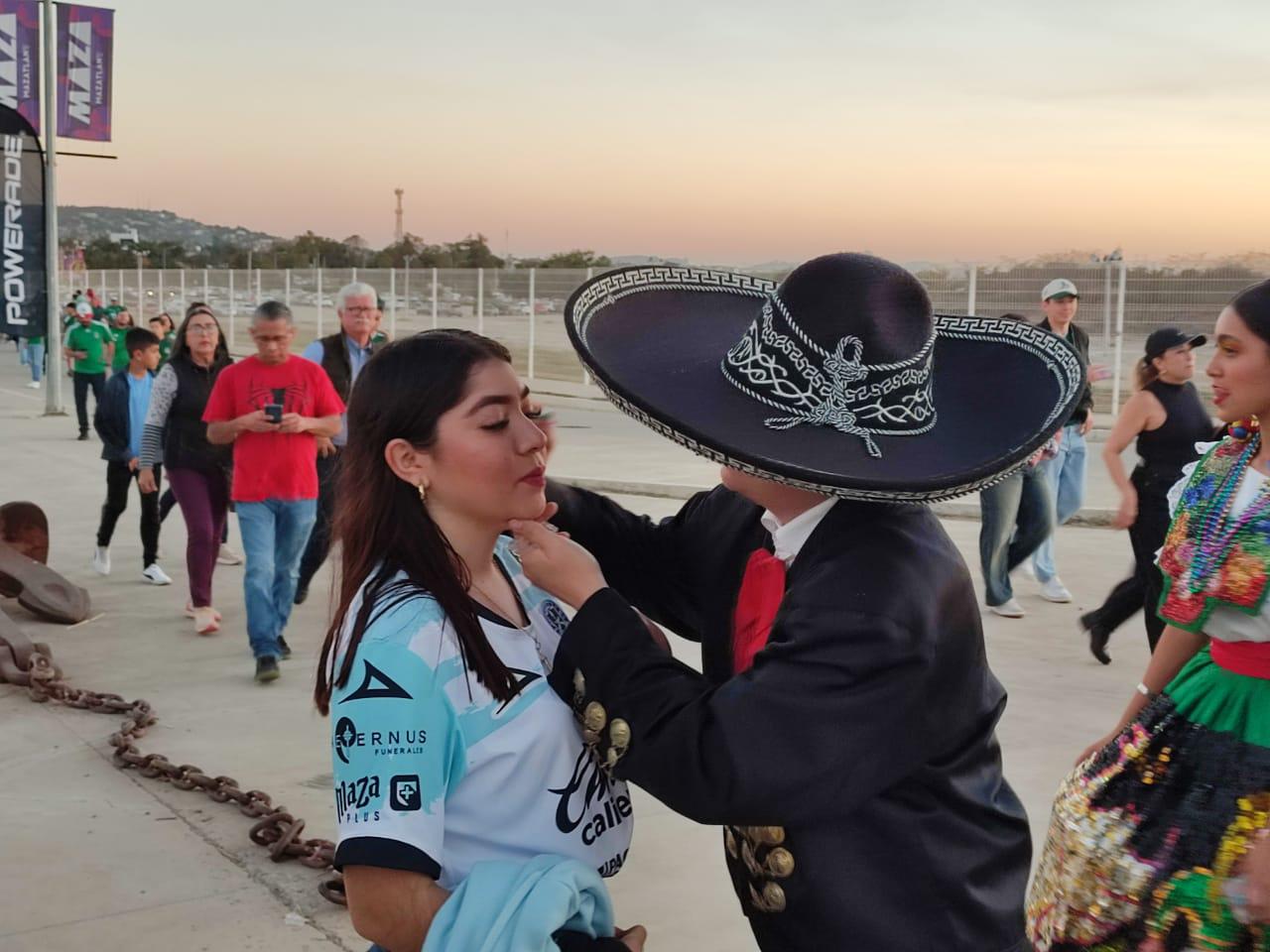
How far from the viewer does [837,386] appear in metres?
1.76

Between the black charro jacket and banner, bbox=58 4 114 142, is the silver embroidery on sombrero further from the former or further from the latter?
banner, bbox=58 4 114 142

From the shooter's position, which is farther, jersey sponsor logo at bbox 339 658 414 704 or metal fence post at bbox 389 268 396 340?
metal fence post at bbox 389 268 396 340

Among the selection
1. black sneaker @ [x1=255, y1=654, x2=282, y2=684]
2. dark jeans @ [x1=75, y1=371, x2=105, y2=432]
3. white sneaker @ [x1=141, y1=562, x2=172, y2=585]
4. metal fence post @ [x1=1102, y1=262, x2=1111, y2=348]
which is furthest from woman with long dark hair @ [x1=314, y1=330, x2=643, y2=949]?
metal fence post @ [x1=1102, y1=262, x2=1111, y2=348]

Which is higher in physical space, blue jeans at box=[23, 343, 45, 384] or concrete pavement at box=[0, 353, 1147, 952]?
blue jeans at box=[23, 343, 45, 384]

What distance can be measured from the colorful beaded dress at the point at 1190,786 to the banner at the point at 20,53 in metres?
21.7

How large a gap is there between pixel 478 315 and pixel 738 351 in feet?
89.2

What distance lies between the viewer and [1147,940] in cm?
236

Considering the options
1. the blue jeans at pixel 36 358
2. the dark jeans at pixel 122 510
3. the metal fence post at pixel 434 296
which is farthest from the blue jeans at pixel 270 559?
the metal fence post at pixel 434 296

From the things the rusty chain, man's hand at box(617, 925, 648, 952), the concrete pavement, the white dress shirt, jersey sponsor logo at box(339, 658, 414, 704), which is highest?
the white dress shirt

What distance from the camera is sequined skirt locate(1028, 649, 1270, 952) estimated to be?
2.33 m

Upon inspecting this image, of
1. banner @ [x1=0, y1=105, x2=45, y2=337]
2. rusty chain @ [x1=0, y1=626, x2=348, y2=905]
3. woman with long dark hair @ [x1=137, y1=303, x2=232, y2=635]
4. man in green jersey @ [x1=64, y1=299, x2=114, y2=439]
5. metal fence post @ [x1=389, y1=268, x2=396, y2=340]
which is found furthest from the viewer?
metal fence post @ [x1=389, y1=268, x2=396, y2=340]

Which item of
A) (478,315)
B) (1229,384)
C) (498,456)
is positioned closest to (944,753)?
(498,456)

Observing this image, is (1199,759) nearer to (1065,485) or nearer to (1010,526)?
(1010,526)

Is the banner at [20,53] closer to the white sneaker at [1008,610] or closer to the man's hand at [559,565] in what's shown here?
the white sneaker at [1008,610]
